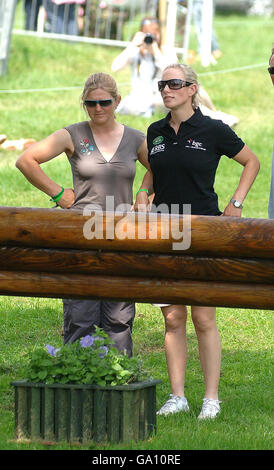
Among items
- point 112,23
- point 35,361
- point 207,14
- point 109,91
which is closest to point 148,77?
point 207,14

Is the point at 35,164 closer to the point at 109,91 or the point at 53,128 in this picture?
the point at 109,91

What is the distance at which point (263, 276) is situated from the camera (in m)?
4.57

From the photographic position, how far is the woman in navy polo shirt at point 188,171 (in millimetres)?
5371

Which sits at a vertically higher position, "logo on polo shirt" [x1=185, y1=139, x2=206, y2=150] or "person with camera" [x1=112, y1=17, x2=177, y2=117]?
"person with camera" [x1=112, y1=17, x2=177, y2=117]

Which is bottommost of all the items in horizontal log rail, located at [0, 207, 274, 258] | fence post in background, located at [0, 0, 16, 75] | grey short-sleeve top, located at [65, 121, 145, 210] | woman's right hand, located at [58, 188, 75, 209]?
horizontal log rail, located at [0, 207, 274, 258]

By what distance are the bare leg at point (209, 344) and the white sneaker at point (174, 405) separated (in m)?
0.14

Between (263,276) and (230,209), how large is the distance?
1016 millimetres

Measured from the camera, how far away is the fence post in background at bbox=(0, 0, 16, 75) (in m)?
14.4

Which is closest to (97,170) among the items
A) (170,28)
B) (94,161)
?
(94,161)

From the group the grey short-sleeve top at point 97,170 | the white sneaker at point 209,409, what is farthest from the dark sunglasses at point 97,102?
the white sneaker at point 209,409

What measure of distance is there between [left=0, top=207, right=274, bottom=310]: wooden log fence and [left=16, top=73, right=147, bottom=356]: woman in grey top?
879mm

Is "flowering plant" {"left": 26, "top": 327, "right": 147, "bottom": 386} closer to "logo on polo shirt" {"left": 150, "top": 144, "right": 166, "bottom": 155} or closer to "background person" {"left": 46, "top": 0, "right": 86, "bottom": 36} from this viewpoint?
→ "logo on polo shirt" {"left": 150, "top": 144, "right": 166, "bottom": 155}

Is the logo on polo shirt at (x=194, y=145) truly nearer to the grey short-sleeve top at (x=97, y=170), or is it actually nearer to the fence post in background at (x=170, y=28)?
the grey short-sleeve top at (x=97, y=170)

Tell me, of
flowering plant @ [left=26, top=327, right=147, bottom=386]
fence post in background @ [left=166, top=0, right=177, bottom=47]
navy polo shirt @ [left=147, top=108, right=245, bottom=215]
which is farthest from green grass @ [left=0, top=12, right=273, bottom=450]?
navy polo shirt @ [left=147, top=108, right=245, bottom=215]
